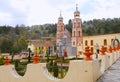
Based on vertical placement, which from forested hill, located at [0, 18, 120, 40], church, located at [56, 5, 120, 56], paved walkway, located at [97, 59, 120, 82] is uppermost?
forested hill, located at [0, 18, 120, 40]

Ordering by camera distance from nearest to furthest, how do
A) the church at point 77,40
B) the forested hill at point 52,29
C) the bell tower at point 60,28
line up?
1. the church at point 77,40
2. the bell tower at point 60,28
3. the forested hill at point 52,29

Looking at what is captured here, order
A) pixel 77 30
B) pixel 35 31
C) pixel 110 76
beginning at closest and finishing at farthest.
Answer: pixel 110 76 < pixel 77 30 < pixel 35 31

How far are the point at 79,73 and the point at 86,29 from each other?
83472 mm

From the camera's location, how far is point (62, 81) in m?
8.19

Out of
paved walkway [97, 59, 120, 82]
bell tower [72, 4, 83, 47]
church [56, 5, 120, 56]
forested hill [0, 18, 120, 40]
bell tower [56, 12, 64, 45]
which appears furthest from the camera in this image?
forested hill [0, 18, 120, 40]

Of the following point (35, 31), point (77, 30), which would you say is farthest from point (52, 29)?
point (77, 30)

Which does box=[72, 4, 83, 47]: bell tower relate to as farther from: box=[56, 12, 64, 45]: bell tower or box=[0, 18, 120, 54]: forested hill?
box=[0, 18, 120, 54]: forested hill

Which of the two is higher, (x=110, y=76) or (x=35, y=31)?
(x=35, y=31)

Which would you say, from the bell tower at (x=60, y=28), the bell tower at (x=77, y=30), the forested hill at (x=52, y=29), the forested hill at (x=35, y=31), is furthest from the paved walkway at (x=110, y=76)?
the forested hill at (x=52, y=29)

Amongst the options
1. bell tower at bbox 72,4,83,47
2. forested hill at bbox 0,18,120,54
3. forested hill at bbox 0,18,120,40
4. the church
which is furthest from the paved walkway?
forested hill at bbox 0,18,120,40

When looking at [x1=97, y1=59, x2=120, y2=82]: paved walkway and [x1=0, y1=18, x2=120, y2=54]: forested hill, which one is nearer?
[x1=97, y1=59, x2=120, y2=82]: paved walkway

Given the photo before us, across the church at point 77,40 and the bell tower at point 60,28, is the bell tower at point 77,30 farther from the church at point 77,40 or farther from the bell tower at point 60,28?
the bell tower at point 60,28

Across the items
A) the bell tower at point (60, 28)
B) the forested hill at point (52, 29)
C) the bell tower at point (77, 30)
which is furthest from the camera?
the forested hill at point (52, 29)

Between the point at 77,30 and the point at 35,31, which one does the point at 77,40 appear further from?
the point at 35,31
